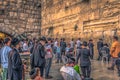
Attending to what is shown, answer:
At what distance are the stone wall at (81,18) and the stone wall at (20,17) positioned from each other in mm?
1185

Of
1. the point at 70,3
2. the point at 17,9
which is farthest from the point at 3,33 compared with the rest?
the point at 70,3

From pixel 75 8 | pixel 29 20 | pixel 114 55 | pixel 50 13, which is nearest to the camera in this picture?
pixel 114 55

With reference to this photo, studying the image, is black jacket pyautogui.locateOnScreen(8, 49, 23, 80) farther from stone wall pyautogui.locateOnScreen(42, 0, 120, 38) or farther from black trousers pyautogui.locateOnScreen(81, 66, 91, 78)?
stone wall pyautogui.locateOnScreen(42, 0, 120, 38)

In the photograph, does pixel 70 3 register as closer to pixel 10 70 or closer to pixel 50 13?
pixel 50 13

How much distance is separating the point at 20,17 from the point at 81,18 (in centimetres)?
812

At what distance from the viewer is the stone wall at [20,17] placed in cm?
2150

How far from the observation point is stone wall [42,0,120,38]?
509 inches

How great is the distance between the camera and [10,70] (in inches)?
215

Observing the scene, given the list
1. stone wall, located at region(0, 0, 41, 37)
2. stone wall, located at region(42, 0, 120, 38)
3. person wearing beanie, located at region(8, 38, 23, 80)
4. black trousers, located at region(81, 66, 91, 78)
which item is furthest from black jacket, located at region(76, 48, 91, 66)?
stone wall, located at region(0, 0, 41, 37)

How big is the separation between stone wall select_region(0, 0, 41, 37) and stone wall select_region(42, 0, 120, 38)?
3.89 ft

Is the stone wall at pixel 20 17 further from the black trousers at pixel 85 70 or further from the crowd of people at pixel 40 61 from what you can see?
the black trousers at pixel 85 70

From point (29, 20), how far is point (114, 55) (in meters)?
14.7

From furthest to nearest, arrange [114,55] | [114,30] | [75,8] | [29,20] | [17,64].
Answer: [29,20] < [75,8] < [114,30] < [114,55] < [17,64]

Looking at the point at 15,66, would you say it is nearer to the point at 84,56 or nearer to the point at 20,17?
the point at 84,56
